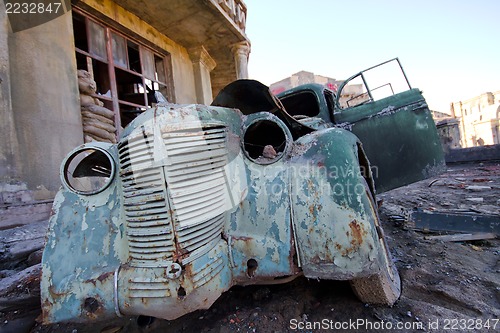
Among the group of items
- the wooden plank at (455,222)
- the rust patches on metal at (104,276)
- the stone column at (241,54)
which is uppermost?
the stone column at (241,54)

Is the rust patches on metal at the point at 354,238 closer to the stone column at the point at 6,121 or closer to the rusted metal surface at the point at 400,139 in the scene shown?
the rusted metal surface at the point at 400,139

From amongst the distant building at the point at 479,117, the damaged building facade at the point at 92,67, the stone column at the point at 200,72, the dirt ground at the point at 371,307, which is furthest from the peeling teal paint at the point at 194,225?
the distant building at the point at 479,117

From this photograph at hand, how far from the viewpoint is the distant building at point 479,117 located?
24.2 meters

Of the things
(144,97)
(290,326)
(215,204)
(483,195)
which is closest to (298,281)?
(290,326)

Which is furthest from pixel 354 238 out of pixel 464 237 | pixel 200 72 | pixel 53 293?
pixel 200 72

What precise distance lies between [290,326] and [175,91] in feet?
22.0

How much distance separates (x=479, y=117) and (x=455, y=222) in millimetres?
31488

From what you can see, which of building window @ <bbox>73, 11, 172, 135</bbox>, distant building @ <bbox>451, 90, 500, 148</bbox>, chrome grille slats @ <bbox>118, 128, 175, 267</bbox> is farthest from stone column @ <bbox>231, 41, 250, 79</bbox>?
distant building @ <bbox>451, 90, 500, 148</bbox>

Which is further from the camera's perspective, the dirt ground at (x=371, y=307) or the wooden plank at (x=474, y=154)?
the wooden plank at (x=474, y=154)

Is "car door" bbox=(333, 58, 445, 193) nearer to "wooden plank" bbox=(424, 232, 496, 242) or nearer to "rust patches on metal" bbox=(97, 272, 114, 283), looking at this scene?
"wooden plank" bbox=(424, 232, 496, 242)

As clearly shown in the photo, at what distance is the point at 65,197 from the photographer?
162 cm

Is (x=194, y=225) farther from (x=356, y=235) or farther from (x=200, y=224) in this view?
(x=356, y=235)

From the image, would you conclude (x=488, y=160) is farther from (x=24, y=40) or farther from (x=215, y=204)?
(x=24, y=40)

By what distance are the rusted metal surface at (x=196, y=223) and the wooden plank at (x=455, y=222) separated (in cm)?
205
